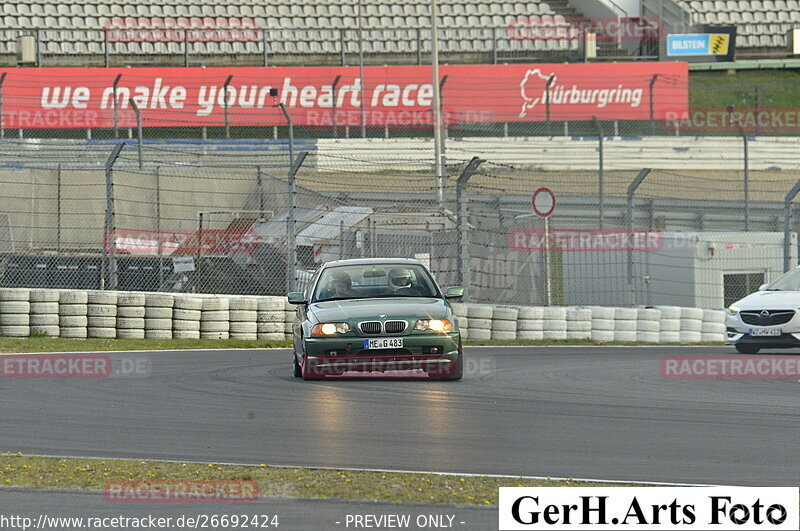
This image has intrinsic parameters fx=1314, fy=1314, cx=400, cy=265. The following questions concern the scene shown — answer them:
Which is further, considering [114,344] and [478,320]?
[478,320]

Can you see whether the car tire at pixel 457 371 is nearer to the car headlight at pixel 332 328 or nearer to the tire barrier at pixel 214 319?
the car headlight at pixel 332 328

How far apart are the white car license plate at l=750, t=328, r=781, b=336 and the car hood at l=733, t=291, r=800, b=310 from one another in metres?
0.27

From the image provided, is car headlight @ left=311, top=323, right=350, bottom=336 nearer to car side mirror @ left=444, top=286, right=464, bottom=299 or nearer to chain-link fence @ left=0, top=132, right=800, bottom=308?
car side mirror @ left=444, top=286, right=464, bottom=299

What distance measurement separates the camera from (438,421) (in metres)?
9.38

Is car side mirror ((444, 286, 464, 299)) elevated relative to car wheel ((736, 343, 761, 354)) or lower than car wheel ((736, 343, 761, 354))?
elevated

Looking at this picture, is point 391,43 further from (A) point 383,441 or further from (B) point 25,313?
(A) point 383,441

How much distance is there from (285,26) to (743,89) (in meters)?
13.3

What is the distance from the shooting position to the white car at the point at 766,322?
51.6 feet

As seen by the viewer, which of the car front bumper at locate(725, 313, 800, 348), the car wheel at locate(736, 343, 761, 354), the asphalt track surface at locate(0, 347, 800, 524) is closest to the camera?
the asphalt track surface at locate(0, 347, 800, 524)

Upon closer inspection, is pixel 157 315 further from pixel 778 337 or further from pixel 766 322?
pixel 778 337

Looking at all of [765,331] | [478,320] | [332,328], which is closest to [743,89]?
[478,320]

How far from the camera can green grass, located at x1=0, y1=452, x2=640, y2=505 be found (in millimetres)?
6551

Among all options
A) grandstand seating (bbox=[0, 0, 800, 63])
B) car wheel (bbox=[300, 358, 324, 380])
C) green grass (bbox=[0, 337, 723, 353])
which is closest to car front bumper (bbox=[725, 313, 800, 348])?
green grass (bbox=[0, 337, 723, 353])

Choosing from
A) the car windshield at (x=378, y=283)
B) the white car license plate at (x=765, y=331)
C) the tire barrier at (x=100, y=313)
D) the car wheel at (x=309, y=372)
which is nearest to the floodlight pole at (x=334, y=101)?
the tire barrier at (x=100, y=313)
